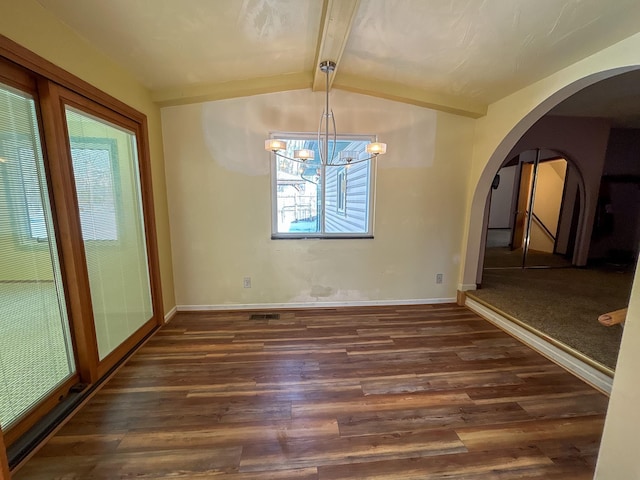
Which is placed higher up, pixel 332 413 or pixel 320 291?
pixel 320 291

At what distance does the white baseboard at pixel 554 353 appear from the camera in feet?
6.42

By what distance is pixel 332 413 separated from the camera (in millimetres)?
1719

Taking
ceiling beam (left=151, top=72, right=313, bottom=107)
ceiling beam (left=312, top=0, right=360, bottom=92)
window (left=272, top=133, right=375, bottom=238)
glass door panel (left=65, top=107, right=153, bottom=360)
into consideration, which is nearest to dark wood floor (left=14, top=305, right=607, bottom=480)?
glass door panel (left=65, top=107, right=153, bottom=360)

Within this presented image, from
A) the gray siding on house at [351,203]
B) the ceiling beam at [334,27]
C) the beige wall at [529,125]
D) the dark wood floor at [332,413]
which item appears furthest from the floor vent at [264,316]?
the ceiling beam at [334,27]

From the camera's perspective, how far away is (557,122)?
13.8ft

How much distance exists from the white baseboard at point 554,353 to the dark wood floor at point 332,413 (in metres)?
0.08

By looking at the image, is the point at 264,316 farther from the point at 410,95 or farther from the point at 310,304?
the point at 410,95

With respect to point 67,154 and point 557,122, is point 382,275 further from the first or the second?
point 557,122

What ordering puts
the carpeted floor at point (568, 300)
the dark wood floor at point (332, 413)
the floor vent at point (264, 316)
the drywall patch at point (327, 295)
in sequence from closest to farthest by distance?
Result: the dark wood floor at point (332, 413), the carpeted floor at point (568, 300), the floor vent at point (264, 316), the drywall patch at point (327, 295)

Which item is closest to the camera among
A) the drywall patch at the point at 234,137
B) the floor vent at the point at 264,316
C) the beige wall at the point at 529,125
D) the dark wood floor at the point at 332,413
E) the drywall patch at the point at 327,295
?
the beige wall at the point at 529,125

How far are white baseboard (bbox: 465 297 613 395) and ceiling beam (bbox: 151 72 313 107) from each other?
334cm

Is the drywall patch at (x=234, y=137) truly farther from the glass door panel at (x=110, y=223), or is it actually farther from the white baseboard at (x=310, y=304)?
the white baseboard at (x=310, y=304)

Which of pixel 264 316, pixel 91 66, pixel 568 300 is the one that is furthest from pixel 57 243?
pixel 568 300

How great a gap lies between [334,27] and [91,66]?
5.75ft
